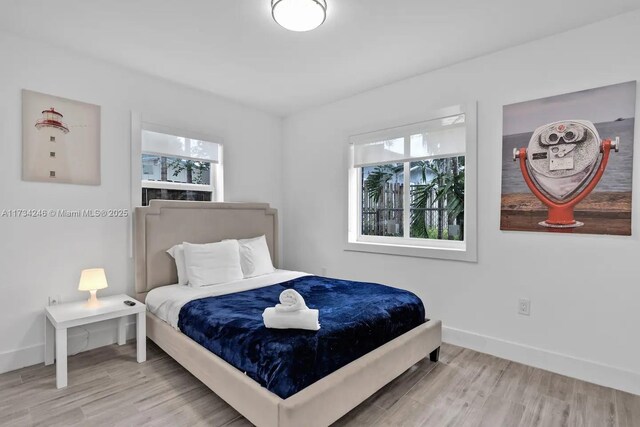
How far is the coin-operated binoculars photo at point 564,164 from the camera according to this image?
7.71ft

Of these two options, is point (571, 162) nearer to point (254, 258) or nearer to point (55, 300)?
point (254, 258)

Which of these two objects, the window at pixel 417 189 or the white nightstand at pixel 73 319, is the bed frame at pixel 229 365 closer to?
the white nightstand at pixel 73 319

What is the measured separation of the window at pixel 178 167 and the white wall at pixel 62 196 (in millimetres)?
183

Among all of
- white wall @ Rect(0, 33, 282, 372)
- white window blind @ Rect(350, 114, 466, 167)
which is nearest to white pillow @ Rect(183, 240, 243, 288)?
white wall @ Rect(0, 33, 282, 372)

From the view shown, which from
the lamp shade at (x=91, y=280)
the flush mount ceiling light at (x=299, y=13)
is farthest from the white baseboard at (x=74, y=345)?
the flush mount ceiling light at (x=299, y=13)

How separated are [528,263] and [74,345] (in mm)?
3816

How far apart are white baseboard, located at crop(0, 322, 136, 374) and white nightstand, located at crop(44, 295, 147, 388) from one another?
84 mm

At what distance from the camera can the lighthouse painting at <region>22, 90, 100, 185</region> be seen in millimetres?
2588

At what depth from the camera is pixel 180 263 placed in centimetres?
312

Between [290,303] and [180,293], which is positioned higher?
[290,303]

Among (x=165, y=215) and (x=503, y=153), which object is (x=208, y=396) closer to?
(x=165, y=215)

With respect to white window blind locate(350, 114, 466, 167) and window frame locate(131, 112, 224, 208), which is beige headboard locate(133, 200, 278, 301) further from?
white window blind locate(350, 114, 466, 167)

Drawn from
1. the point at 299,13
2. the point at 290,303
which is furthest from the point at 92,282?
the point at 299,13

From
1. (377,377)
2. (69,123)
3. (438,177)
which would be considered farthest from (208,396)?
(438,177)
